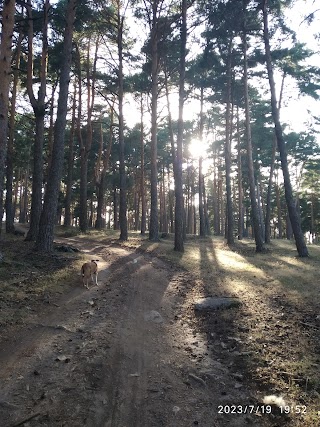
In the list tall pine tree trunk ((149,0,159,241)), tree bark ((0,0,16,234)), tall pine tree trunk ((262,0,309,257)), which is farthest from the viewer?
tall pine tree trunk ((149,0,159,241))

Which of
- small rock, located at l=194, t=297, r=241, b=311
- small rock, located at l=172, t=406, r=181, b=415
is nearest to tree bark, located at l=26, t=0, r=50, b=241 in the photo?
small rock, located at l=194, t=297, r=241, b=311

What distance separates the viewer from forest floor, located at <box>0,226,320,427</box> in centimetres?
392

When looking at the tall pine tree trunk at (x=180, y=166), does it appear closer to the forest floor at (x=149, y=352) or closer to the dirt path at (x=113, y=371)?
the forest floor at (x=149, y=352)

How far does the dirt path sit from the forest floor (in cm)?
2

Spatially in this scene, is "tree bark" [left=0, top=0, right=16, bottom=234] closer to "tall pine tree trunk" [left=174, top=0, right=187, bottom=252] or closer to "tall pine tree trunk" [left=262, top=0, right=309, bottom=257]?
"tall pine tree trunk" [left=174, top=0, right=187, bottom=252]

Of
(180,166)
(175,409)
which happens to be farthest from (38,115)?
(175,409)

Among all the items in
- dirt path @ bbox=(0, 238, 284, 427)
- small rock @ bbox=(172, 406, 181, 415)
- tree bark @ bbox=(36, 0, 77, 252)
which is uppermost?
tree bark @ bbox=(36, 0, 77, 252)

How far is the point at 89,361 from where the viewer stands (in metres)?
4.93

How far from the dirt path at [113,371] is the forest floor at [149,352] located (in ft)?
0.06

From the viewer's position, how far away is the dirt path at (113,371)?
3.82 meters

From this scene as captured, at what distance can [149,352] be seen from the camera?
5.55 m

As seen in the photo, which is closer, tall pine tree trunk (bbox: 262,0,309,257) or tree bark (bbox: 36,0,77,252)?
tree bark (bbox: 36,0,77,252)

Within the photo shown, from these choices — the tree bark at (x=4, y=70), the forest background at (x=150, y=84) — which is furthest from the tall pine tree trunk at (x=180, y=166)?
the tree bark at (x=4, y=70)

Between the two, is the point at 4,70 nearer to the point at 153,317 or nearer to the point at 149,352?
the point at 153,317
